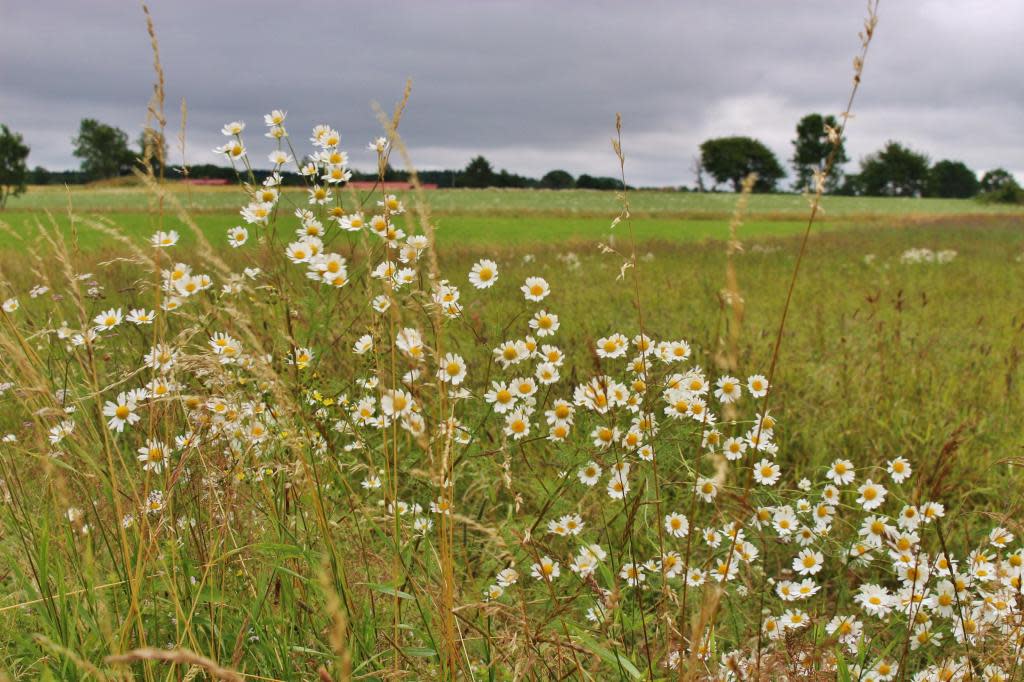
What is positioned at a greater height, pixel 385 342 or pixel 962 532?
pixel 385 342

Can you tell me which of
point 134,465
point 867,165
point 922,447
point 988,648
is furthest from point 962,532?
point 867,165

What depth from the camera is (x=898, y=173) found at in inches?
3155

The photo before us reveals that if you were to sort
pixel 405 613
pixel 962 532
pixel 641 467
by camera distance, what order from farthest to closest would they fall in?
pixel 962 532
pixel 641 467
pixel 405 613

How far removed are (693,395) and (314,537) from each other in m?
1.16

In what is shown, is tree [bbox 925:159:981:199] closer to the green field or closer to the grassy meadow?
the green field

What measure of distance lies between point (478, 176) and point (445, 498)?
57.2 meters

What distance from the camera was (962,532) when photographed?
273 cm

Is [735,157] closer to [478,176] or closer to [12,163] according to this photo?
[478,176]

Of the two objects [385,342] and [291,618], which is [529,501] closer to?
[385,342]

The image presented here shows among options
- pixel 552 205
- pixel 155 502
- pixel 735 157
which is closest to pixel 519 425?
pixel 155 502

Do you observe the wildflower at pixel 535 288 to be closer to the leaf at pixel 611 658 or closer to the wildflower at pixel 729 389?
the wildflower at pixel 729 389

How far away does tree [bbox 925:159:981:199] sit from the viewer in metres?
82.0

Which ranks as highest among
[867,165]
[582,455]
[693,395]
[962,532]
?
[867,165]

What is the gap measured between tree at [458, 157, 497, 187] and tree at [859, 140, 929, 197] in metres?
50.2
